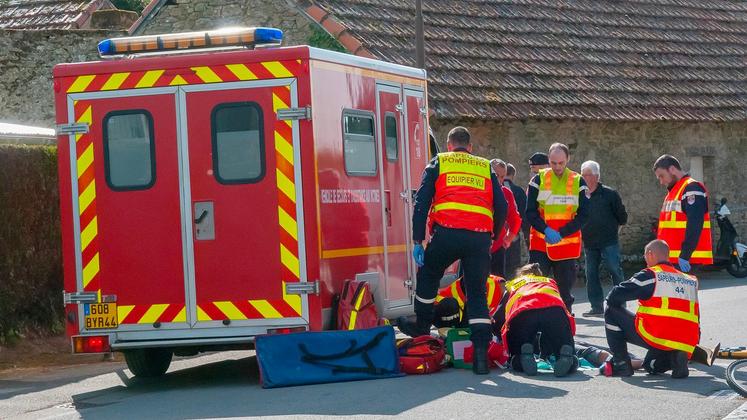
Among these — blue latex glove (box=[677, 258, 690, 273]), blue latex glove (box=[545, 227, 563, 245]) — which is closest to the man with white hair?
blue latex glove (box=[545, 227, 563, 245])

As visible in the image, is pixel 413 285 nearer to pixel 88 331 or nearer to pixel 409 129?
pixel 409 129

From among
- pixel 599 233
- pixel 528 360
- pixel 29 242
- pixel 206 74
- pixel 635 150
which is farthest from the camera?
pixel 635 150

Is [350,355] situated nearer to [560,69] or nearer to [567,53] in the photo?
[560,69]

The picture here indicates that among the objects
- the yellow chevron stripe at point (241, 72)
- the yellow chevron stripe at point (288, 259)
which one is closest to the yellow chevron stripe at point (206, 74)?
the yellow chevron stripe at point (241, 72)

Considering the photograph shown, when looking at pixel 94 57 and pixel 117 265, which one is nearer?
pixel 117 265

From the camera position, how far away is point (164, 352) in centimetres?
1148

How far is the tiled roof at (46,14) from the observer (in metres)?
27.3

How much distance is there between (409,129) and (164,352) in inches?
115

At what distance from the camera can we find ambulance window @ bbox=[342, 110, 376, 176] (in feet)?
35.6

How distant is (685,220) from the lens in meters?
11.1

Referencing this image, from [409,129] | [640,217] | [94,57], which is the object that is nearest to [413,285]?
[409,129]

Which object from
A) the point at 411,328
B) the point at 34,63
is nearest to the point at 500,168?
the point at 411,328

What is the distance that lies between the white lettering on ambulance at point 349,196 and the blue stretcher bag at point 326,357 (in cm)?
106

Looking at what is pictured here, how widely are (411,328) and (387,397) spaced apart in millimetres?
2209
